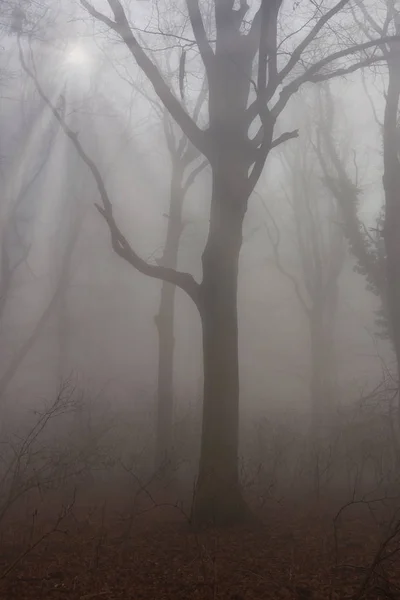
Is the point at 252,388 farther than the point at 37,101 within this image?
Yes

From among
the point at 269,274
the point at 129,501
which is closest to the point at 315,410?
the point at 129,501

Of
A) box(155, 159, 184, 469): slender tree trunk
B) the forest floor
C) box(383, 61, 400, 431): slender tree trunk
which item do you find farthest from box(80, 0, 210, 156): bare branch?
the forest floor

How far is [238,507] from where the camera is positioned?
5676mm

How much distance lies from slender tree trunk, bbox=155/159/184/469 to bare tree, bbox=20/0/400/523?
10.8ft

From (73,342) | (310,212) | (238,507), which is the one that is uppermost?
(310,212)

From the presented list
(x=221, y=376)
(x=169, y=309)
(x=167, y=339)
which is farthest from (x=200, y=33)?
(x=167, y=339)

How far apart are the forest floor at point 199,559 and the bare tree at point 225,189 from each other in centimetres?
64

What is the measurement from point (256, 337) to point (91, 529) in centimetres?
2302

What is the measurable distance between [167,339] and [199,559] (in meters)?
5.63

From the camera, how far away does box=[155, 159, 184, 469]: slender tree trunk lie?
9547mm

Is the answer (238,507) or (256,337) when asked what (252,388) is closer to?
(256,337)

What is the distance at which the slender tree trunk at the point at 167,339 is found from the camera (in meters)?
9.55

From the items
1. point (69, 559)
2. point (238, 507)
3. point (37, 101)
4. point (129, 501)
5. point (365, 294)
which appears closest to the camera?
point (69, 559)

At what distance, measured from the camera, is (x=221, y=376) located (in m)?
5.86
